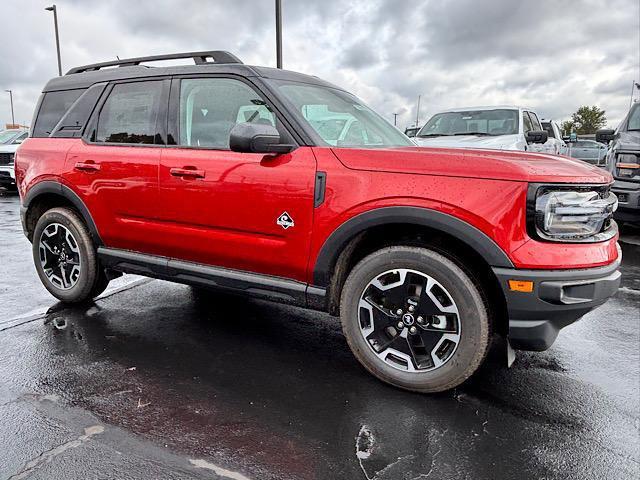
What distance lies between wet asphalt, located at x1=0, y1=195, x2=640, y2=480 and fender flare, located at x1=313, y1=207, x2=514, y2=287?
0.72m

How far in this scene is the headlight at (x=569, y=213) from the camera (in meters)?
2.37

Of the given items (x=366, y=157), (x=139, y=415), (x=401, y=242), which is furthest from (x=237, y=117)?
(x=139, y=415)

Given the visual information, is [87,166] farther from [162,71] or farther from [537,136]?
[537,136]

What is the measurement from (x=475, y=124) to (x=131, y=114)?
682 cm

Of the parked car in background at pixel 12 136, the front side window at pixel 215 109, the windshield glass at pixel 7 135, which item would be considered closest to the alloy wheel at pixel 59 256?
the front side window at pixel 215 109

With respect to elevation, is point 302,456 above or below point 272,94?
below

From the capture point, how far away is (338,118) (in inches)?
131

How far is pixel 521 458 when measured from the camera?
86.4 inches

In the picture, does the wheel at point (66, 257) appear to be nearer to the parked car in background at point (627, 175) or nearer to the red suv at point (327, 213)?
the red suv at point (327, 213)

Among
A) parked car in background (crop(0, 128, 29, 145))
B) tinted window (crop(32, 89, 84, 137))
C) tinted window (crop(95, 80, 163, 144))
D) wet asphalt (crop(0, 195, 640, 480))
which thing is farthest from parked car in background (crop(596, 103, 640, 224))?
parked car in background (crop(0, 128, 29, 145))

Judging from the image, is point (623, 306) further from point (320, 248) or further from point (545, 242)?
point (320, 248)

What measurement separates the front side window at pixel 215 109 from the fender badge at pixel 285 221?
26.2 inches

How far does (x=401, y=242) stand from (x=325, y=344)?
109cm

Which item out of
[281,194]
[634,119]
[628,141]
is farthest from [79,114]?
[634,119]
